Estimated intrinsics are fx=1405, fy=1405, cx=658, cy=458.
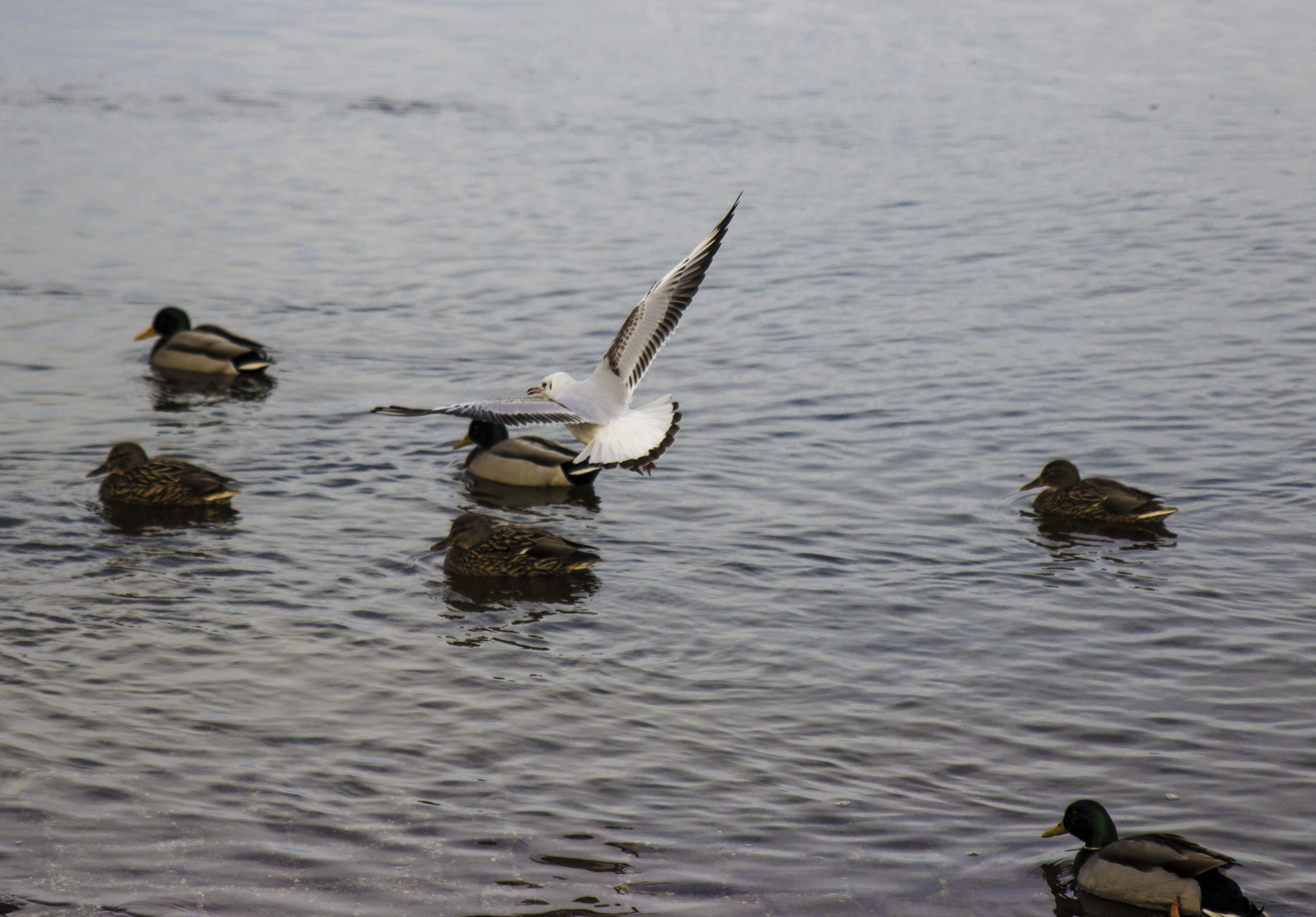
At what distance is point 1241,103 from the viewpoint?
31.4 meters

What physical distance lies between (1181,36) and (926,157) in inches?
747

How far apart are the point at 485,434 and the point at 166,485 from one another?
3.20 metres

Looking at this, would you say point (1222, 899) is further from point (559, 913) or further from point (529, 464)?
point (529, 464)

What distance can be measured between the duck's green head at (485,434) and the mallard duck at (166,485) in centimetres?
264

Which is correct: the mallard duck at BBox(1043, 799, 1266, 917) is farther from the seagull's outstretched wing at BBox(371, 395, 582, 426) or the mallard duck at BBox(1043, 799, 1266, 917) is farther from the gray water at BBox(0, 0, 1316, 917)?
the seagull's outstretched wing at BBox(371, 395, 582, 426)

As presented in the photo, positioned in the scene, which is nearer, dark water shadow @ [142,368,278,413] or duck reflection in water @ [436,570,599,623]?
duck reflection in water @ [436,570,599,623]

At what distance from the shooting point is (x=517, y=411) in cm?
1021

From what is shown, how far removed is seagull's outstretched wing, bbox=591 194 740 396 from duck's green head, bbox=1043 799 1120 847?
556 centimetres

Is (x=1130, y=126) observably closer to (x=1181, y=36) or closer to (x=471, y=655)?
(x=1181, y=36)

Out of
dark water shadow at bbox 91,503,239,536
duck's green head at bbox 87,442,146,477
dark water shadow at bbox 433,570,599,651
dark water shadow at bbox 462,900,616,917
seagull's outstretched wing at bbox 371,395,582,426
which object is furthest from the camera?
duck's green head at bbox 87,442,146,477

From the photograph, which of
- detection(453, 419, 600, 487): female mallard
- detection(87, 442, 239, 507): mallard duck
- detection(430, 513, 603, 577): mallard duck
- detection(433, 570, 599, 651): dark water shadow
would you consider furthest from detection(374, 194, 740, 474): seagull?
detection(87, 442, 239, 507): mallard duck

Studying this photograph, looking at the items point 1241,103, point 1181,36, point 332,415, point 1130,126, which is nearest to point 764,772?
point 332,415

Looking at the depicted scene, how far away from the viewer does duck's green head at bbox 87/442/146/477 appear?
454 inches

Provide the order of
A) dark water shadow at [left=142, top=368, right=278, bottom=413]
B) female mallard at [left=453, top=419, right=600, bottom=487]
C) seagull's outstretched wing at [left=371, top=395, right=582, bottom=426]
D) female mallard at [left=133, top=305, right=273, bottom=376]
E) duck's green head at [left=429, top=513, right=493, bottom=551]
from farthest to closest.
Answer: female mallard at [left=133, top=305, right=273, bottom=376] → dark water shadow at [left=142, top=368, right=278, bottom=413] → female mallard at [left=453, top=419, right=600, bottom=487] → duck's green head at [left=429, top=513, right=493, bottom=551] → seagull's outstretched wing at [left=371, top=395, right=582, bottom=426]
